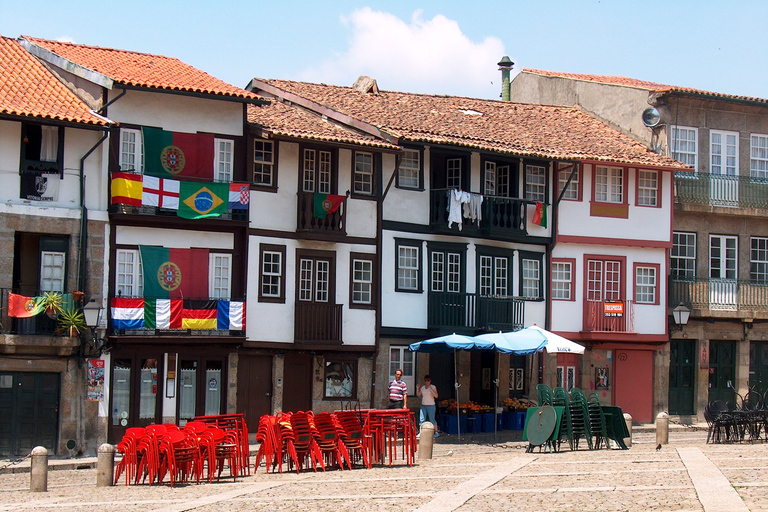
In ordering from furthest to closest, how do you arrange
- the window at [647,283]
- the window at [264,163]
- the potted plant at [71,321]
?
the window at [647,283]
the window at [264,163]
the potted plant at [71,321]

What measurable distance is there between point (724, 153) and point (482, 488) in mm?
22788

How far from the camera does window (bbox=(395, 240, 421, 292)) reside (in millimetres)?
33500

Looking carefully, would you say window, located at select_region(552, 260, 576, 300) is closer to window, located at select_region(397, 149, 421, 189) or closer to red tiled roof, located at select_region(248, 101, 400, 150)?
window, located at select_region(397, 149, 421, 189)

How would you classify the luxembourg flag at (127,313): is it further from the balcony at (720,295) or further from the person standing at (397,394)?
the balcony at (720,295)

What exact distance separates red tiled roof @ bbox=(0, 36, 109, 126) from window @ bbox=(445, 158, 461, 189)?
403 inches

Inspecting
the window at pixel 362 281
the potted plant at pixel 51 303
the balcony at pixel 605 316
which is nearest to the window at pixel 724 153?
the balcony at pixel 605 316

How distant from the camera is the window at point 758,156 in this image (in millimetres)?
39094

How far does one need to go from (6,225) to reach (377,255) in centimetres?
971

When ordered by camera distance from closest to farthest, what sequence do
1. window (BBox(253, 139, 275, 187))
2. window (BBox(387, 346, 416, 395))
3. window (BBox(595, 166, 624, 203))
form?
window (BBox(253, 139, 275, 187)), window (BBox(387, 346, 416, 395)), window (BBox(595, 166, 624, 203))

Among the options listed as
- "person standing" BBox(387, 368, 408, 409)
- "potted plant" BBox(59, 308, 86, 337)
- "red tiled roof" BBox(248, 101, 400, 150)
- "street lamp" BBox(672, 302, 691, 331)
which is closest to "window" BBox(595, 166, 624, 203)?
"street lamp" BBox(672, 302, 691, 331)

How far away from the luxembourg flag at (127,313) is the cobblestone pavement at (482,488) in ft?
15.5

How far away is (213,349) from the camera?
99.6 feet

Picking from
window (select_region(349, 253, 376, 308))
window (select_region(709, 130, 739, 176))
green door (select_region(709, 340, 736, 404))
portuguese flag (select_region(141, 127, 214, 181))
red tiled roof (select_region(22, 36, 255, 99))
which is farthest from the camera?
window (select_region(709, 130, 739, 176))

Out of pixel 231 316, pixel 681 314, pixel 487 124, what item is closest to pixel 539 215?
pixel 487 124
